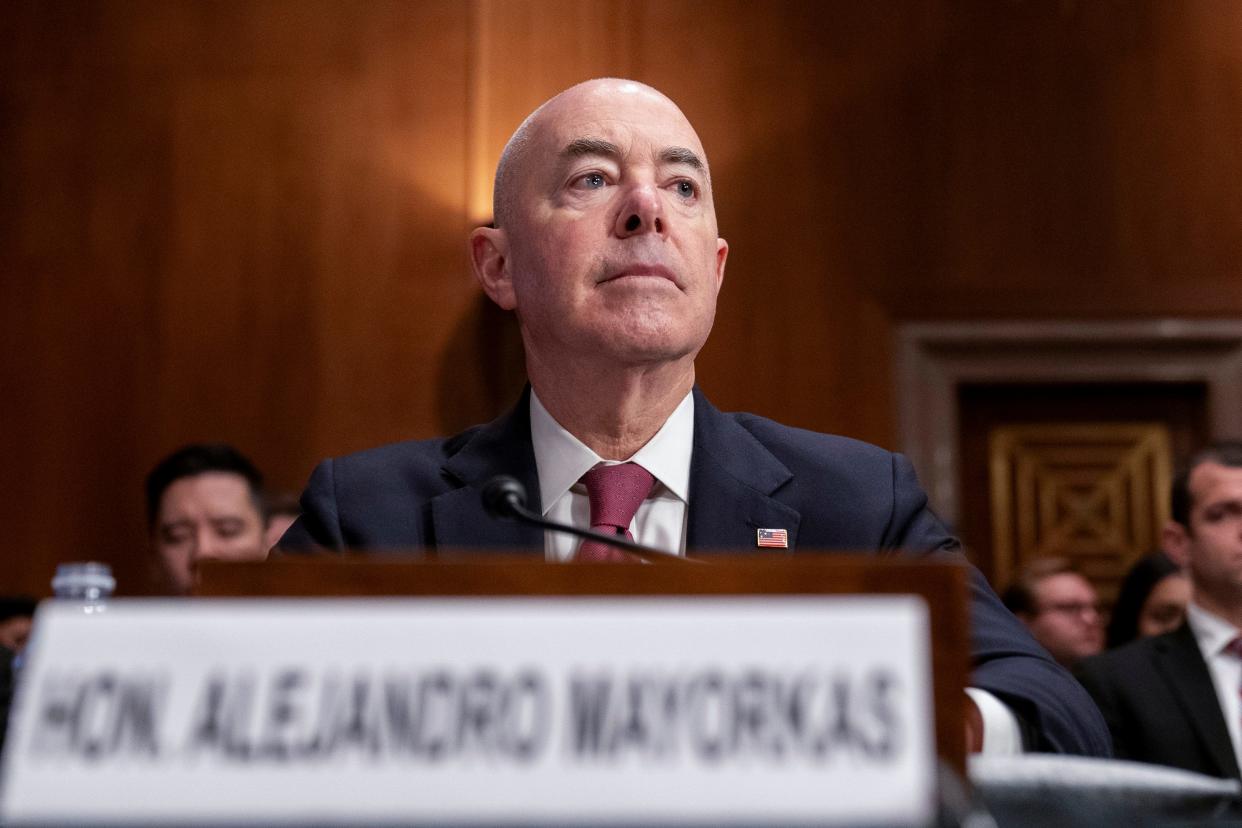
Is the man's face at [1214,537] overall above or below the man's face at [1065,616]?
above

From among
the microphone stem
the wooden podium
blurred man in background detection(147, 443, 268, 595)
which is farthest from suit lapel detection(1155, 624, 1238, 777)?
the wooden podium

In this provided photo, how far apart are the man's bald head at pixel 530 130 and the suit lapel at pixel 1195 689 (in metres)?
2.54

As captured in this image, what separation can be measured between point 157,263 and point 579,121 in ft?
11.9

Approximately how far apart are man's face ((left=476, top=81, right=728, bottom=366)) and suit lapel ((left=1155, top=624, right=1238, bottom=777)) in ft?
8.19

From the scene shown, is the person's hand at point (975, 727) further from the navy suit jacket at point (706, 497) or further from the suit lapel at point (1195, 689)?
the suit lapel at point (1195, 689)

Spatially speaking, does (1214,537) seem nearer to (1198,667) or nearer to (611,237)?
(1198,667)

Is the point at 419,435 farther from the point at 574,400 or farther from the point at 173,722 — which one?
the point at 173,722

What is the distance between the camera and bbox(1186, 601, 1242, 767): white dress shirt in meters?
3.90

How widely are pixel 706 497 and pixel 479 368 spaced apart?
3.34 m

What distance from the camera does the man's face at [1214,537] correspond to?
3.94 m

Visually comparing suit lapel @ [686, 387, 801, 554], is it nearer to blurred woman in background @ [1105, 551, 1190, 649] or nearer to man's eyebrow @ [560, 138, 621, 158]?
man's eyebrow @ [560, 138, 621, 158]

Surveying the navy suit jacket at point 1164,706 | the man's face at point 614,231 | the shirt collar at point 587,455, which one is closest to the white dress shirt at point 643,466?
the shirt collar at point 587,455

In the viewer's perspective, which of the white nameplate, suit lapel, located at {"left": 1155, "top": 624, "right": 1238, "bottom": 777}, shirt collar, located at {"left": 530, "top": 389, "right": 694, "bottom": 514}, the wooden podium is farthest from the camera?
suit lapel, located at {"left": 1155, "top": 624, "right": 1238, "bottom": 777}

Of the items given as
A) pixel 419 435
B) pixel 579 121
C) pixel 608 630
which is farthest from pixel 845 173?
pixel 608 630
